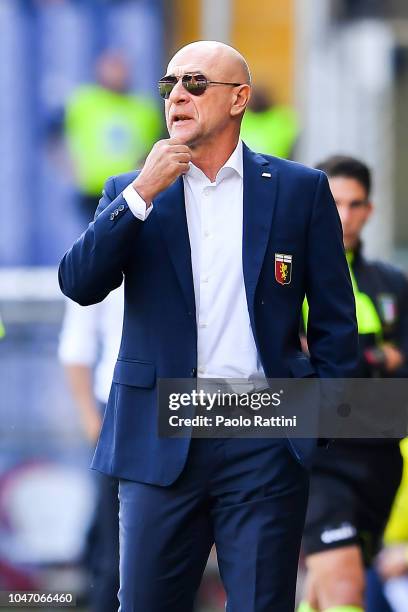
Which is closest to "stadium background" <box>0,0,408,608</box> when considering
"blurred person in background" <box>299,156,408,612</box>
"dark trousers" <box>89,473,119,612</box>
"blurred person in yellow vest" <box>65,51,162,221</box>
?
"blurred person in yellow vest" <box>65,51,162,221</box>

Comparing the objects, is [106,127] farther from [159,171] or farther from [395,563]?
[159,171]

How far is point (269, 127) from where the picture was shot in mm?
9680

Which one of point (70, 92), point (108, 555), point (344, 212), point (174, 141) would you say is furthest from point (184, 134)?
point (70, 92)

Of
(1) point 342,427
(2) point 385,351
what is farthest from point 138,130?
(1) point 342,427

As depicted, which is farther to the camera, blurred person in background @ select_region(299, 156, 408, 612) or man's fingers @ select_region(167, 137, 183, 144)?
blurred person in background @ select_region(299, 156, 408, 612)

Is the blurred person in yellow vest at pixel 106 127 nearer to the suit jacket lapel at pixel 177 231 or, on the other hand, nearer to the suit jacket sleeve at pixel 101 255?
the suit jacket lapel at pixel 177 231

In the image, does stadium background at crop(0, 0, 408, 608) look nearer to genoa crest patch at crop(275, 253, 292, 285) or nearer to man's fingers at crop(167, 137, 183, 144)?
genoa crest patch at crop(275, 253, 292, 285)

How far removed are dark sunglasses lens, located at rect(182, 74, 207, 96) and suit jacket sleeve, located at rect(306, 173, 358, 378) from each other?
17.8 inches

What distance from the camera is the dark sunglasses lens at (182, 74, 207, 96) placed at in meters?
4.46

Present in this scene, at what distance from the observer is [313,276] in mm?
4582

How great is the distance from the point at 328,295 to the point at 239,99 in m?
0.61

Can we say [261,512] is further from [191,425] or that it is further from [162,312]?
[162,312]

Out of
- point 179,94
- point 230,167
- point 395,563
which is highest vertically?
point 179,94

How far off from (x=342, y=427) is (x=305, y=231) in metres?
0.92
